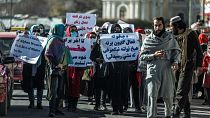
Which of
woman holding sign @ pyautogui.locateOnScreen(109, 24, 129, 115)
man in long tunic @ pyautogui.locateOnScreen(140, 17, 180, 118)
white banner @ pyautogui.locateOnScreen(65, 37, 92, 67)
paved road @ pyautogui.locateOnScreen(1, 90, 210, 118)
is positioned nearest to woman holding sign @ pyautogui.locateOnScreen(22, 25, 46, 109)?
paved road @ pyautogui.locateOnScreen(1, 90, 210, 118)

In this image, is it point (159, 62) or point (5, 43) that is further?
point (5, 43)

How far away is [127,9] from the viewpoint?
161125 millimetres

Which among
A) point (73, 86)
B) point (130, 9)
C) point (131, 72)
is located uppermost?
point (130, 9)

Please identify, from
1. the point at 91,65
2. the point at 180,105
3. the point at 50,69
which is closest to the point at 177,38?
the point at 180,105

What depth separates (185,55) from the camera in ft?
47.1

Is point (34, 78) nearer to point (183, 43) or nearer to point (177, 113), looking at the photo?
point (177, 113)

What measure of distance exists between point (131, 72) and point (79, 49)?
50.0 inches

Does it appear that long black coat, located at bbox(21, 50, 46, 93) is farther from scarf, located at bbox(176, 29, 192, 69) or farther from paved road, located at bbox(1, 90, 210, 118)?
scarf, located at bbox(176, 29, 192, 69)

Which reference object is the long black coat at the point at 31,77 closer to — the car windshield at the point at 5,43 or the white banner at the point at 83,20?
the car windshield at the point at 5,43

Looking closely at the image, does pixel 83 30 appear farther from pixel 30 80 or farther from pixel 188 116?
pixel 188 116

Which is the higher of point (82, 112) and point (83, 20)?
point (83, 20)

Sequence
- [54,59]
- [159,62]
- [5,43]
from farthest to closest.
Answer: [5,43], [54,59], [159,62]

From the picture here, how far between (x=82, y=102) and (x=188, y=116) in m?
5.82

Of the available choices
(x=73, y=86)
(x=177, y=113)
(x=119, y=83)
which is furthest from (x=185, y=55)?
(x=73, y=86)
